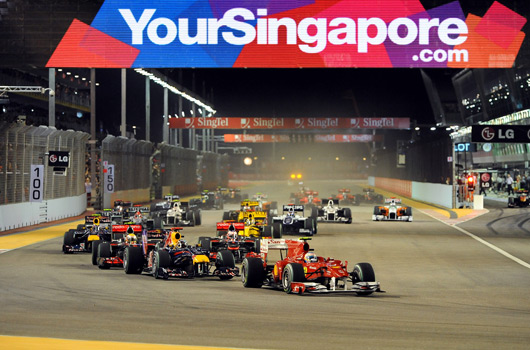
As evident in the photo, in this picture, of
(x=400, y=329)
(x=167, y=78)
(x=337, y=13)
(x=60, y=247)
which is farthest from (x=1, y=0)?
(x=400, y=329)

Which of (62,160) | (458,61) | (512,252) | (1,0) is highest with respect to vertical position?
(1,0)

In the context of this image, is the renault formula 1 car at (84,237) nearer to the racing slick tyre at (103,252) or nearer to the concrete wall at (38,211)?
the racing slick tyre at (103,252)

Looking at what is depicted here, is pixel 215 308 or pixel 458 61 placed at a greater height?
pixel 458 61

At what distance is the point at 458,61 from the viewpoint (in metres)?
38.9

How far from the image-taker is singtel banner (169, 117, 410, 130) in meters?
76.3

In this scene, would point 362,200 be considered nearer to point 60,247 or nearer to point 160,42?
point 160,42

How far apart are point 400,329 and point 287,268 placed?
423cm

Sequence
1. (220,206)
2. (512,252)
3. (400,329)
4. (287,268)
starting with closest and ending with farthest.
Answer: (400,329), (287,268), (512,252), (220,206)

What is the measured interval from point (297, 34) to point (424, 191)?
26.1 metres

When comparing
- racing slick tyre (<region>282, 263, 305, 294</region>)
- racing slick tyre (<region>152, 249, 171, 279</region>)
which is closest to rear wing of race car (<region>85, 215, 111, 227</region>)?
racing slick tyre (<region>152, 249, 171, 279</region>)

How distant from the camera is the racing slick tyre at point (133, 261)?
1859 cm

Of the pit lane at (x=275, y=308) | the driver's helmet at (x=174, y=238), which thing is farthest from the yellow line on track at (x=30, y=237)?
the driver's helmet at (x=174, y=238)

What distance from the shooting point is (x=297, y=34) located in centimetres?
3856

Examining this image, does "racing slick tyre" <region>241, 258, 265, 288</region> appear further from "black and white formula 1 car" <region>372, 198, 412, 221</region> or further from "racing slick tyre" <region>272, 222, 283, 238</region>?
"black and white formula 1 car" <region>372, 198, 412, 221</region>
